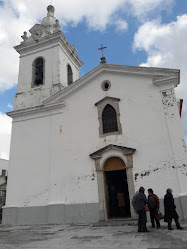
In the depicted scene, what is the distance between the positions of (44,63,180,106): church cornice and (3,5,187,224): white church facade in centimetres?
5

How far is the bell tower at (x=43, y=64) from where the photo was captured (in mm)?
14688

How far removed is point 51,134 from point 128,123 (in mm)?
4444

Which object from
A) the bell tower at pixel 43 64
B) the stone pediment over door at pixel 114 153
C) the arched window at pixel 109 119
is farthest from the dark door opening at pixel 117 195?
the bell tower at pixel 43 64

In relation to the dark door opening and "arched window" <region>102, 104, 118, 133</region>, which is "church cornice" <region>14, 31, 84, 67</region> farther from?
the dark door opening

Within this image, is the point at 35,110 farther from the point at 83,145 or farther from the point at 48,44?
the point at 48,44

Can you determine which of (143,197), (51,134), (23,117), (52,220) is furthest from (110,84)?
(52,220)

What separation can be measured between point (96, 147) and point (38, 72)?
7768 mm

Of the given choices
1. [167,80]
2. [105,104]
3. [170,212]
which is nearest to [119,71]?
[105,104]

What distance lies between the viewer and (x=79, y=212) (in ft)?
35.7

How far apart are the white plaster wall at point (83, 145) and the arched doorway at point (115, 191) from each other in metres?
0.74

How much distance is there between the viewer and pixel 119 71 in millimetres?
12367

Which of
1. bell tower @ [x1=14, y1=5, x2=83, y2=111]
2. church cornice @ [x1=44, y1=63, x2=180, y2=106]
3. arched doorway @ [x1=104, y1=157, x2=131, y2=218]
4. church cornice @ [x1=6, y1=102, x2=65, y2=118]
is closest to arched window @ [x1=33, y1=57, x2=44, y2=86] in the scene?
bell tower @ [x1=14, y1=5, x2=83, y2=111]

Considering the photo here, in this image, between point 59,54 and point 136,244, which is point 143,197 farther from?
point 59,54

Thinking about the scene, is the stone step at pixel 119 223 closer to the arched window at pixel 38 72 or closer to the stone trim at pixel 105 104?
the stone trim at pixel 105 104
